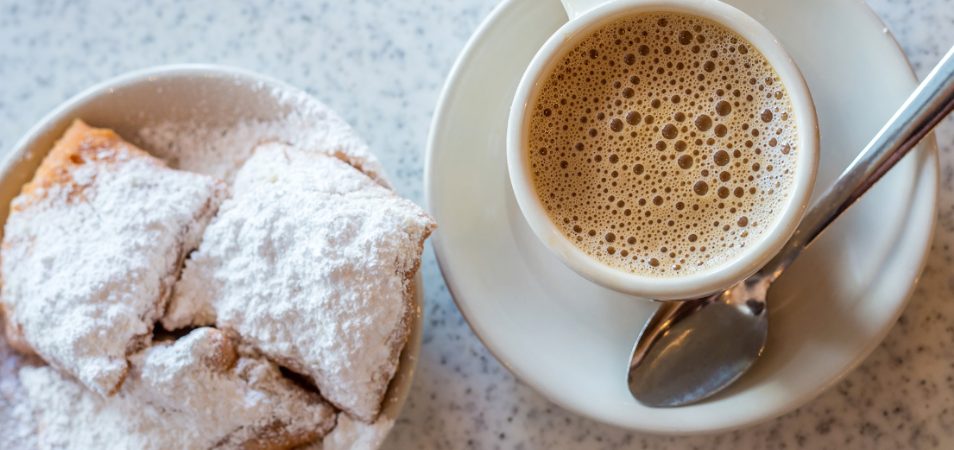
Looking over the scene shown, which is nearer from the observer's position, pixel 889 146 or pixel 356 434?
pixel 889 146

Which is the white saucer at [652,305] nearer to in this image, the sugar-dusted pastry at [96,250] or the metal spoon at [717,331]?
the metal spoon at [717,331]

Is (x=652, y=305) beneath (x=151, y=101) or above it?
beneath

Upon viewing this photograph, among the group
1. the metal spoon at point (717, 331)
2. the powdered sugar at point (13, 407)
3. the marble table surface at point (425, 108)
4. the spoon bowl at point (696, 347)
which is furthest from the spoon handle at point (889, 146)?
the powdered sugar at point (13, 407)

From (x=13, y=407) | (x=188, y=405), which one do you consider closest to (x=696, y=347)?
(x=188, y=405)

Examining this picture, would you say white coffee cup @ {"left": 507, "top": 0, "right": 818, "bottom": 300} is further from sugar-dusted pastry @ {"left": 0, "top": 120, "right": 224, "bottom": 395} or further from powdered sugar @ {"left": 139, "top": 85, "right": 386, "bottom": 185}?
sugar-dusted pastry @ {"left": 0, "top": 120, "right": 224, "bottom": 395}

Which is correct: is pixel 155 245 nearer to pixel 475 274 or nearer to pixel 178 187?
pixel 178 187

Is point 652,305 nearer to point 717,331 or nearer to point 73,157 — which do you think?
point 717,331
